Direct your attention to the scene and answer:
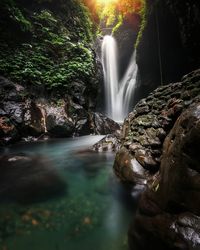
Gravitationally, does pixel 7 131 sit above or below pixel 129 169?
above

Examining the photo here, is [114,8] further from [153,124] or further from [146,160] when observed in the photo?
[146,160]

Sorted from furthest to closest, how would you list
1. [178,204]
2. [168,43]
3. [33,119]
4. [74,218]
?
[168,43] → [33,119] → [74,218] → [178,204]

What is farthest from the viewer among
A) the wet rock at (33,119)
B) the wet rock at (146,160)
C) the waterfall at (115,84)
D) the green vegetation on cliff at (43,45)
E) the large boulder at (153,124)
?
the waterfall at (115,84)

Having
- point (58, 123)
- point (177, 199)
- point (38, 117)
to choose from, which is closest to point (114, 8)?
point (58, 123)

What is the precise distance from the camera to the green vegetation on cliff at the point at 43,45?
11.7 meters

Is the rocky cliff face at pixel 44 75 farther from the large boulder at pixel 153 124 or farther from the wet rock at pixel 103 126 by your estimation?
the large boulder at pixel 153 124

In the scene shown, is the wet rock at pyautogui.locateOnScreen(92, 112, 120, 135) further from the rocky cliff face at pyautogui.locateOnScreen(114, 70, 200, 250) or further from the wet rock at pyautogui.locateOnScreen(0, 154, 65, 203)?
the rocky cliff face at pyautogui.locateOnScreen(114, 70, 200, 250)

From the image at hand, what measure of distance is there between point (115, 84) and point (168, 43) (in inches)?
301

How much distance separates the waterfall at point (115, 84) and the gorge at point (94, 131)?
11 cm

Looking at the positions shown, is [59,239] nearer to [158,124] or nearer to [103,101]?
[158,124]

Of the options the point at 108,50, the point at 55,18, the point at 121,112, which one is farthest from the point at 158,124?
the point at 108,50

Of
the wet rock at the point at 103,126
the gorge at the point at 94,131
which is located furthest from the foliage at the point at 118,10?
the wet rock at the point at 103,126

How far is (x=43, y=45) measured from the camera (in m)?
13.3

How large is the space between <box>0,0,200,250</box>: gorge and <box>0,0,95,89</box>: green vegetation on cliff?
0.06 meters
